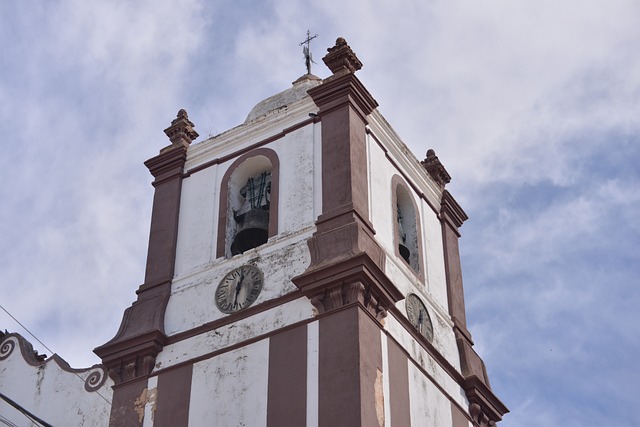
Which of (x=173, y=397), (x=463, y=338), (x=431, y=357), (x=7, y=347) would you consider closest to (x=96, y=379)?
(x=173, y=397)

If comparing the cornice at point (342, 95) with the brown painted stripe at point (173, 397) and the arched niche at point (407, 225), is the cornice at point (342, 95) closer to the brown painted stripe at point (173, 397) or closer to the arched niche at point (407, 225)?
the arched niche at point (407, 225)

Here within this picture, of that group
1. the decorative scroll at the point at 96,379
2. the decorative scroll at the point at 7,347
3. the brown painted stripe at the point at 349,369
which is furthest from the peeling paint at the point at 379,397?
the decorative scroll at the point at 7,347

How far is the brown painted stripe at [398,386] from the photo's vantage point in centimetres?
1886

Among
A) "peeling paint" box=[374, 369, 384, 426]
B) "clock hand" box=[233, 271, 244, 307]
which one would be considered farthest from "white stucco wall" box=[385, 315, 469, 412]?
"clock hand" box=[233, 271, 244, 307]

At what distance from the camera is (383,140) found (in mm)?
22969

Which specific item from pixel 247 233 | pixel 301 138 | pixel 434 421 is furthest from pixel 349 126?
pixel 434 421

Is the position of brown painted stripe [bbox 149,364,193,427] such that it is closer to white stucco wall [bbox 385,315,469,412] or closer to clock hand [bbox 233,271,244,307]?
clock hand [bbox 233,271,244,307]

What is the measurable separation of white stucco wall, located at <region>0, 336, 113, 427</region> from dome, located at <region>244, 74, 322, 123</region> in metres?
5.97

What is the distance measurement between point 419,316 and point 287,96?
5.69 meters

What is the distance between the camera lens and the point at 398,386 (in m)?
19.2

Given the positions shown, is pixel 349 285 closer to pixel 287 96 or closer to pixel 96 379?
pixel 96 379

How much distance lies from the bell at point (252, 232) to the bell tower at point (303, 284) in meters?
0.03

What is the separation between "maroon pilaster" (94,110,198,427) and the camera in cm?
2073

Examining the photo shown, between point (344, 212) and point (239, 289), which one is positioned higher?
point (344, 212)
